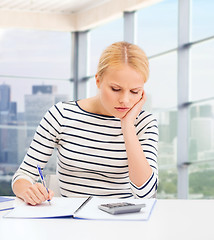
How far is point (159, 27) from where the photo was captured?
245 inches

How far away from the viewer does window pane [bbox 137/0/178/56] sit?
6039mm

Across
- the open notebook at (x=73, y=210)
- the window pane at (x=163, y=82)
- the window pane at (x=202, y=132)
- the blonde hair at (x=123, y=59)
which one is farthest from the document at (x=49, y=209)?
the window pane at (x=163, y=82)

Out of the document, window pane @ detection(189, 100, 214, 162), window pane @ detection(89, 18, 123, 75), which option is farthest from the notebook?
window pane @ detection(89, 18, 123, 75)

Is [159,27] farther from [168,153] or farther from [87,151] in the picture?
[87,151]

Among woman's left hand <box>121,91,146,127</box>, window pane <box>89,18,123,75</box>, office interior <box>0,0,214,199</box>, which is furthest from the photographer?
window pane <box>89,18,123,75</box>

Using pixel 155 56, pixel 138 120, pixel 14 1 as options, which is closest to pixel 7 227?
pixel 138 120

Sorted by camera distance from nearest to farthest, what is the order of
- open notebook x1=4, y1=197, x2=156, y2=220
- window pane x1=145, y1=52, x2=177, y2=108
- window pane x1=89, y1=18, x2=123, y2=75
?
open notebook x1=4, y1=197, x2=156, y2=220 → window pane x1=145, y1=52, x2=177, y2=108 → window pane x1=89, y1=18, x2=123, y2=75

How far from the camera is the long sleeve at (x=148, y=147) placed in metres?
1.86

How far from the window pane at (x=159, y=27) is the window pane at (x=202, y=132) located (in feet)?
3.16

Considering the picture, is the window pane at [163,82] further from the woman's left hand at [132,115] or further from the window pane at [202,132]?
the woman's left hand at [132,115]

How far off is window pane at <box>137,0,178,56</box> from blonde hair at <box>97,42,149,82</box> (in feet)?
13.6

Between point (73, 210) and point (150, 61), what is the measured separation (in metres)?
4.92

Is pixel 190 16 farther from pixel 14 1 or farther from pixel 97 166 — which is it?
pixel 97 166

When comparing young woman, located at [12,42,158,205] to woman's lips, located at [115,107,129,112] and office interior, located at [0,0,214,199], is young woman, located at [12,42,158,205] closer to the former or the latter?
woman's lips, located at [115,107,129,112]
